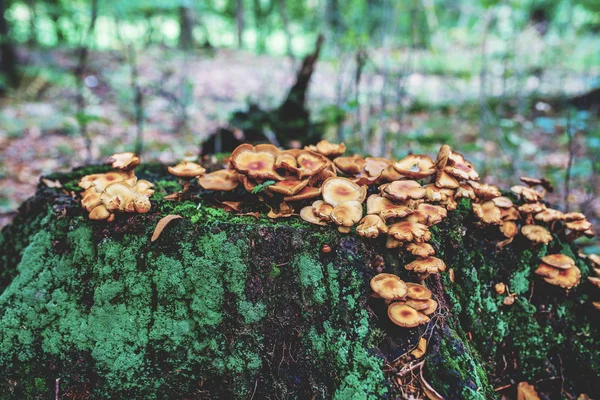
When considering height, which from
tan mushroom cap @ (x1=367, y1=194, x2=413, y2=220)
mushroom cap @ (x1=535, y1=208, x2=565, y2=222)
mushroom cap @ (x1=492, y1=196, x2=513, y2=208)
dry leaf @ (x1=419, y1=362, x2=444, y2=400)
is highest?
tan mushroom cap @ (x1=367, y1=194, x2=413, y2=220)

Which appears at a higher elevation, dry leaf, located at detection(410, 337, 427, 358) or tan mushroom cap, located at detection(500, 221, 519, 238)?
tan mushroom cap, located at detection(500, 221, 519, 238)

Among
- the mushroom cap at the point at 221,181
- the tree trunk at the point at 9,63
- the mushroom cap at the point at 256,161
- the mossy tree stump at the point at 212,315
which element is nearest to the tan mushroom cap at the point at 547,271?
the mossy tree stump at the point at 212,315

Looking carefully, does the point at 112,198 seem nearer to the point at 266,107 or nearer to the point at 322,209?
the point at 322,209

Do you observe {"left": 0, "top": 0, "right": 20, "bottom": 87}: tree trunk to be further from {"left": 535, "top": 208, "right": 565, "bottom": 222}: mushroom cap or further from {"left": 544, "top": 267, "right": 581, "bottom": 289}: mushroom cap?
{"left": 544, "top": 267, "right": 581, "bottom": 289}: mushroom cap

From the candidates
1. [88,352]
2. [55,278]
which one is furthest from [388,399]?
[55,278]

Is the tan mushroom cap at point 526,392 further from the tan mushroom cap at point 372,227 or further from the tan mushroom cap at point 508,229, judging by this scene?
the tan mushroom cap at point 372,227

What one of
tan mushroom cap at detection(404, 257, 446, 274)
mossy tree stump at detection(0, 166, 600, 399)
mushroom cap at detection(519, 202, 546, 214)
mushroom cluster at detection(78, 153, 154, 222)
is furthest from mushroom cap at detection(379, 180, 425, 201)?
Answer: mushroom cluster at detection(78, 153, 154, 222)

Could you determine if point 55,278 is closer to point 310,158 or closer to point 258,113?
point 310,158
